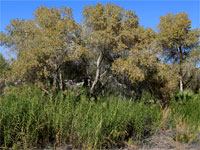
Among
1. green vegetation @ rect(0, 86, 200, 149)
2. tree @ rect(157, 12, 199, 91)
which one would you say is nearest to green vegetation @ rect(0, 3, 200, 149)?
green vegetation @ rect(0, 86, 200, 149)

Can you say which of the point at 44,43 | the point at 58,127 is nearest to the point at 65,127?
the point at 58,127

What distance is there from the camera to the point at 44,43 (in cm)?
1051

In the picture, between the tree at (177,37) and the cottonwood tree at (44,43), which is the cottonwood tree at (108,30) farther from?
the tree at (177,37)

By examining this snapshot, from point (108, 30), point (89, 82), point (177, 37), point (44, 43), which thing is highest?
point (177, 37)

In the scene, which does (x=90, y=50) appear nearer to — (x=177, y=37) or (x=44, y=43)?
(x=44, y=43)

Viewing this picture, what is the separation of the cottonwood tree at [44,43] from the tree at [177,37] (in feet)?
42.0

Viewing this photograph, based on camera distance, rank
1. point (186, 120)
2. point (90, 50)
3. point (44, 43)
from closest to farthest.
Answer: point (186, 120), point (44, 43), point (90, 50)

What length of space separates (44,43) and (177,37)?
16231 millimetres

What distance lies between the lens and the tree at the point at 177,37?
2273cm

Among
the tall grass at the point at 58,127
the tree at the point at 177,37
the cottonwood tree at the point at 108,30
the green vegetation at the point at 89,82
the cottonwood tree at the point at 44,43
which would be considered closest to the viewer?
the tall grass at the point at 58,127

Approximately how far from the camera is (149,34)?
12.5 m

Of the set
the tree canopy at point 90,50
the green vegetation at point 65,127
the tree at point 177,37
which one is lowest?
the green vegetation at point 65,127

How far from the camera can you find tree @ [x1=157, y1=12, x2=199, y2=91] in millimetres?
22734

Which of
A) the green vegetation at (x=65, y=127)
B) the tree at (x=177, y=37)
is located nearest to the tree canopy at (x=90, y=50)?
the green vegetation at (x=65, y=127)
